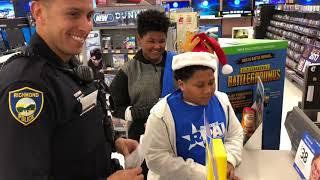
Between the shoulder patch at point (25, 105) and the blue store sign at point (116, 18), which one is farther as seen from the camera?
the blue store sign at point (116, 18)

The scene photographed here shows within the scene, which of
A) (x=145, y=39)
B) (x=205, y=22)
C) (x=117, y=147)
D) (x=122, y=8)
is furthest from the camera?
(x=205, y=22)

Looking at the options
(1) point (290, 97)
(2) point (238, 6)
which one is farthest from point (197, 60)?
(2) point (238, 6)

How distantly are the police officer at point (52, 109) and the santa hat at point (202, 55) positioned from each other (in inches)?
22.5

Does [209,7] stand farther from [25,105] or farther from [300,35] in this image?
[25,105]

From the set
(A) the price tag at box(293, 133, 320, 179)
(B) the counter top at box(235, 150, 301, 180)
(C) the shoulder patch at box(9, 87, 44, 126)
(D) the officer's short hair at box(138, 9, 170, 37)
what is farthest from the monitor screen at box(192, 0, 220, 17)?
(C) the shoulder patch at box(9, 87, 44, 126)

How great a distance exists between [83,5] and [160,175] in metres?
0.97

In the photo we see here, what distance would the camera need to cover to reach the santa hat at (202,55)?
5.46ft

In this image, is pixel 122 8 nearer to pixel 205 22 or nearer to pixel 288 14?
pixel 288 14

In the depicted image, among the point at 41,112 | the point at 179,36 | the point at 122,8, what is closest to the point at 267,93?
the point at 41,112

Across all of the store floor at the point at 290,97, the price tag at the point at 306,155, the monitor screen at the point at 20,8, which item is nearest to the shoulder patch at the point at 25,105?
the price tag at the point at 306,155

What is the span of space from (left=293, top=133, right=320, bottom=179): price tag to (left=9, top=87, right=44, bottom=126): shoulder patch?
1.00 meters

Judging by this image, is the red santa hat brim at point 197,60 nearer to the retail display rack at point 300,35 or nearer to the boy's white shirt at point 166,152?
the boy's white shirt at point 166,152

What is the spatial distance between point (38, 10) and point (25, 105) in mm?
338

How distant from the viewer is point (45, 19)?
1.07m
